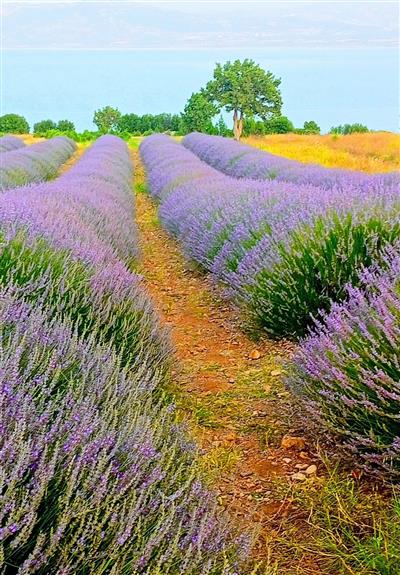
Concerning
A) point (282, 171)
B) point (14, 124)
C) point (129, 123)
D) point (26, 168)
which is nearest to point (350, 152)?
point (282, 171)

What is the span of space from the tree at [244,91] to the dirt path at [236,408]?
32.5 metres

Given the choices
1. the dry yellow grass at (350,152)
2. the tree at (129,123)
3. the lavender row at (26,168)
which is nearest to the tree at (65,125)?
the tree at (129,123)

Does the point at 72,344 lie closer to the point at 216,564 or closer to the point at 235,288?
the point at 216,564

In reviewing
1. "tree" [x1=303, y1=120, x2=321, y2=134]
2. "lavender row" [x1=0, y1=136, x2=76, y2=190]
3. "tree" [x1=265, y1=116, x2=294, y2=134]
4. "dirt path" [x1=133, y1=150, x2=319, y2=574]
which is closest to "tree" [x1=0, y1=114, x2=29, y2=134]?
"tree" [x1=265, y1=116, x2=294, y2=134]

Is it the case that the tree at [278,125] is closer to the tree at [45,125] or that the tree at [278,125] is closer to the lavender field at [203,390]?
the tree at [45,125]

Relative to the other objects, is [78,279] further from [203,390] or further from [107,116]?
[107,116]

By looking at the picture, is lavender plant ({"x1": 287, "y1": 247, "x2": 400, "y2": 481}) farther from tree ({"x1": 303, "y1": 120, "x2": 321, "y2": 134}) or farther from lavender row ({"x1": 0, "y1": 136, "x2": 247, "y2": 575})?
tree ({"x1": 303, "y1": 120, "x2": 321, "y2": 134})

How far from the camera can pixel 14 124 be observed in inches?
1588

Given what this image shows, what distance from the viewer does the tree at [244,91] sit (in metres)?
37.1

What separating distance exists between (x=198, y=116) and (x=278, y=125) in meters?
6.83

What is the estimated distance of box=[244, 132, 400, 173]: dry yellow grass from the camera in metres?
16.4

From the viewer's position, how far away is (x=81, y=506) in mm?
1428

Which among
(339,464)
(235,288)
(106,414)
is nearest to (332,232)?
(235,288)

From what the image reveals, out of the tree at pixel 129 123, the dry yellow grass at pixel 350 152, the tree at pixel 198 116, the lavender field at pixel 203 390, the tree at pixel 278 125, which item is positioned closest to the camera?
the lavender field at pixel 203 390
